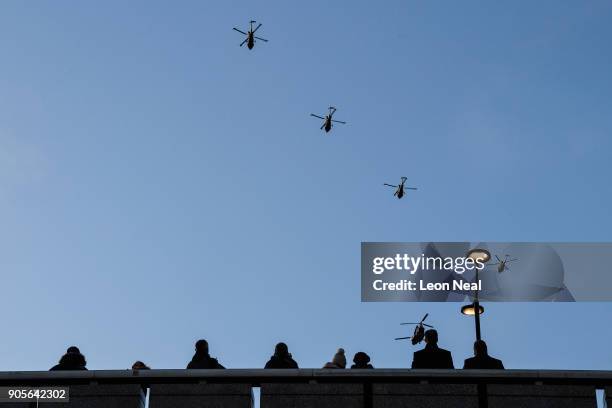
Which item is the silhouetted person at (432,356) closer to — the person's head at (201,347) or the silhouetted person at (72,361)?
the person's head at (201,347)

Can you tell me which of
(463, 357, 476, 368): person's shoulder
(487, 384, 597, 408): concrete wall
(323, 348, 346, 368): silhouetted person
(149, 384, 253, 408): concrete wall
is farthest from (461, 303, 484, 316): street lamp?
(149, 384, 253, 408): concrete wall

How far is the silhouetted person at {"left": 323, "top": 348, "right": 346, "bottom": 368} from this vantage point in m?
17.5

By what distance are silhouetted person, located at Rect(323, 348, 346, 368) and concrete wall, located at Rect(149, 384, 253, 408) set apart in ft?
5.62

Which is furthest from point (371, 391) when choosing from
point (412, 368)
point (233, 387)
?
point (233, 387)

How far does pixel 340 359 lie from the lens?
697 inches

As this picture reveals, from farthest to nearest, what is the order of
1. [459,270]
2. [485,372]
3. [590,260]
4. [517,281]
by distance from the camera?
[590,260] → [517,281] → [459,270] → [485,372]

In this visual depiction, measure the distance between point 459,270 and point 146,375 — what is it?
796 inches

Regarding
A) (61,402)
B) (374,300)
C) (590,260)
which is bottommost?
(61,402)

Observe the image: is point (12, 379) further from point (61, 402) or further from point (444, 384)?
point (444, 384)

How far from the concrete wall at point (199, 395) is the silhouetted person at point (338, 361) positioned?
5.62ft

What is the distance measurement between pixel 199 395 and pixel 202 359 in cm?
103

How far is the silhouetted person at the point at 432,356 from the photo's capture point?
666 inches

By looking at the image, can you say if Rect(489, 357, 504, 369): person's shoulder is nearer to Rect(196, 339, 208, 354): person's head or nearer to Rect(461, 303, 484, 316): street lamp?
Rect(196, 339, 208, 354): person's head

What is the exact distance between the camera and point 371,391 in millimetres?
16078
